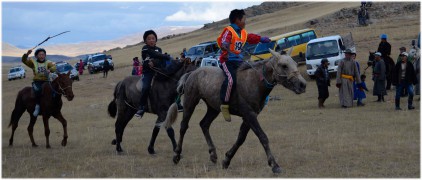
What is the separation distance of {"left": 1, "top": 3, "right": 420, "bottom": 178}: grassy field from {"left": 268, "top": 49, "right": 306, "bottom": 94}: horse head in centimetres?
125

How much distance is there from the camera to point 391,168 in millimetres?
9016

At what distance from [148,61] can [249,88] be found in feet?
9.75

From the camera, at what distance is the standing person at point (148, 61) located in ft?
37.8

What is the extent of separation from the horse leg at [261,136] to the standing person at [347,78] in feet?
36.8

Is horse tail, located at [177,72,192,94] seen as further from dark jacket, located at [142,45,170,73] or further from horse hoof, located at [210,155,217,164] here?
horse hoof, located at [210,155,217,164]

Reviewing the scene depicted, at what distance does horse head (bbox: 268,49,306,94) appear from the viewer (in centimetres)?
875

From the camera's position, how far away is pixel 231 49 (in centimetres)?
954

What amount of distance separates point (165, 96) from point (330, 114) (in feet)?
26.2

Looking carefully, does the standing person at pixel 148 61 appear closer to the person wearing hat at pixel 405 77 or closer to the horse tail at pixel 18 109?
the horse tail at pixel 18 109

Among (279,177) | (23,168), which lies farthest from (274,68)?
(23,168)

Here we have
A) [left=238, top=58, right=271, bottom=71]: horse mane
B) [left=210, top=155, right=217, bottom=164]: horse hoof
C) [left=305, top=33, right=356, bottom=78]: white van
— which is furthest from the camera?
[left=305, top=33, right=356, bottom=78]: white van

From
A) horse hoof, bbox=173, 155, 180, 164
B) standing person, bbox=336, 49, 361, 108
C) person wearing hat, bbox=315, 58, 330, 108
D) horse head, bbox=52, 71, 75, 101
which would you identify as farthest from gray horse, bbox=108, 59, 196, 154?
person wearing hat, bbox=315, 58, 330, 108

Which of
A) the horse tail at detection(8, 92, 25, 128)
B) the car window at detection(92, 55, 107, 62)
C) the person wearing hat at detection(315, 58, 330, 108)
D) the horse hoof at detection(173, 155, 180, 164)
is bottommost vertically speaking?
the car window at detection(92, 55, 107, 62)

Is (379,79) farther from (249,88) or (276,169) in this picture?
(276,169)
